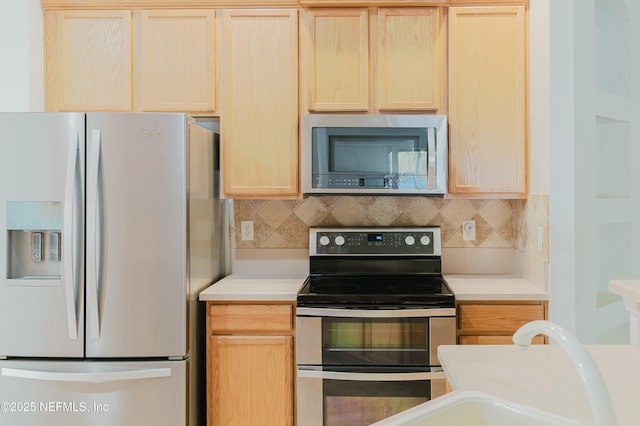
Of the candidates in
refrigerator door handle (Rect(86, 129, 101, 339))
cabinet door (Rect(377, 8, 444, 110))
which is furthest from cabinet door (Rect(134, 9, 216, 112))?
cabinet door (Rect(377, 8, 444, 110))

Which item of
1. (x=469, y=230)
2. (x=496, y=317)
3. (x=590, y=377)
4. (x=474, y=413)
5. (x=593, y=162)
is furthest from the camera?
(x=469, y=230)

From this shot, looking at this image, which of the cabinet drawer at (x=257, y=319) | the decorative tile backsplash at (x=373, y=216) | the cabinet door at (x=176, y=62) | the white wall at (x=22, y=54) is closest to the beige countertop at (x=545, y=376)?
the cabinet drawer at (x=257, y=319)

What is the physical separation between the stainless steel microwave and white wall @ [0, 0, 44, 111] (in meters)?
1.38

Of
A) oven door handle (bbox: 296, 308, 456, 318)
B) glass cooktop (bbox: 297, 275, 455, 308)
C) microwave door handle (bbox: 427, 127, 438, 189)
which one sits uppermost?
microwave door handle (bbox: 427, 127, 438, 189)

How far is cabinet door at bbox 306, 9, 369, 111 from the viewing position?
104 inches

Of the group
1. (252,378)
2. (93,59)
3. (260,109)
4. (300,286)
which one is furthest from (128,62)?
(252,378)

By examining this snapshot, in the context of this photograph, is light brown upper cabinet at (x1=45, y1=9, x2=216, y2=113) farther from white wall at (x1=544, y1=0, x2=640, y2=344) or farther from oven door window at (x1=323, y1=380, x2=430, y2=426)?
white wall at (x1=544, y1=0, x2=640, y2=344)

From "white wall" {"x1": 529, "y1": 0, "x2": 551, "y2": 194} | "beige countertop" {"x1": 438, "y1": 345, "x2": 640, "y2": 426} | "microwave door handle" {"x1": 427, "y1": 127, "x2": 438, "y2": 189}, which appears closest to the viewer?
"beige countertop" {"x1": 438, "y1": 345, "x2": 640, "y2": 426}

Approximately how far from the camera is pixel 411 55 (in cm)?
263

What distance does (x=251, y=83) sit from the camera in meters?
2.64

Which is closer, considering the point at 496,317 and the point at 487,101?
the point at 496,317

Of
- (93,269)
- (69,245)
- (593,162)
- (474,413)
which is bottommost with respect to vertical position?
(474,413)

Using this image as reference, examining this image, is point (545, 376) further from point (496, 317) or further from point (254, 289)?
point (254, 289)

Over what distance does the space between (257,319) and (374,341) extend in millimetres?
548
